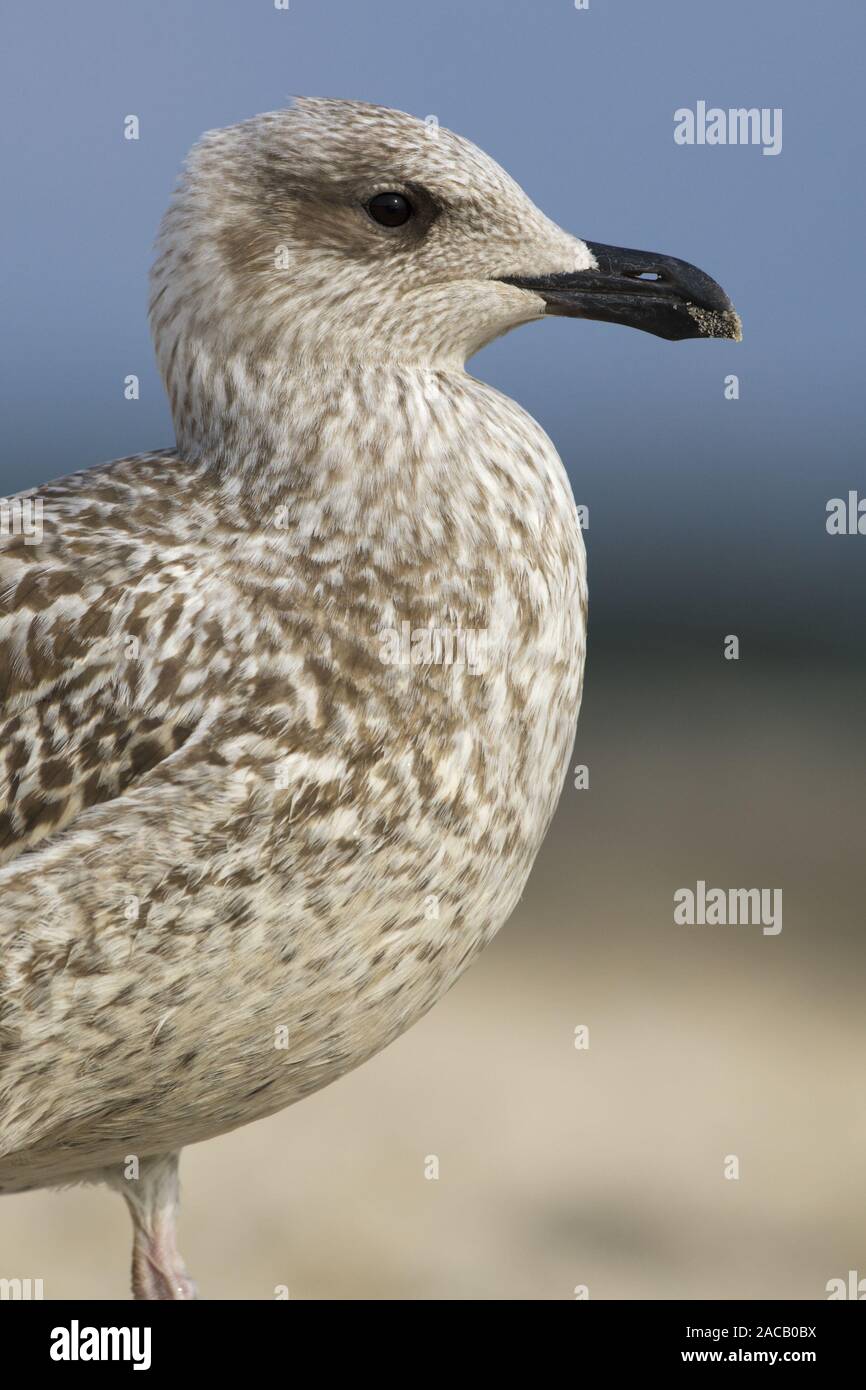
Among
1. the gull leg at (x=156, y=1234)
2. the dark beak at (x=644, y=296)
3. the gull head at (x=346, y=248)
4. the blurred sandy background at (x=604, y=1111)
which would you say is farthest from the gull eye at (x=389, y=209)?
the blurred sandy background at (x=604, y=1111)

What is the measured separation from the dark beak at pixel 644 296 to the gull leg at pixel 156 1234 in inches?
76.7

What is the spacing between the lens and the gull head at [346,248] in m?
3.15

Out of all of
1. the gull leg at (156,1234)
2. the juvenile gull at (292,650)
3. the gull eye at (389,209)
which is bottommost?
the gull leg at (156,1234)

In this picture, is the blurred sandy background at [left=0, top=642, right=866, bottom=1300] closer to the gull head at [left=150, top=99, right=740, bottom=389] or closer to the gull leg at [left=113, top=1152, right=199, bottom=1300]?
the gull leg at [left=113, top=1152, right=199, bottom=1300]

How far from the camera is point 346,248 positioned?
10.4 feet

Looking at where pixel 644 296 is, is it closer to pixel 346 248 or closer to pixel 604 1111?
pixel 346 248

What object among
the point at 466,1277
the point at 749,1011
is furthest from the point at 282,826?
the point at 749,1011

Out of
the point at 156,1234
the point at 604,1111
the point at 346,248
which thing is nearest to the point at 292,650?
the point at 346,248

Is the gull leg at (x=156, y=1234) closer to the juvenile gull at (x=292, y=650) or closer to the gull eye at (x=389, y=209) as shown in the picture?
the juvenile gull at (x=292, y=650)

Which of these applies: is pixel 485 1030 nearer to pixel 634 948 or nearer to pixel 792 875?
pixel 634 948

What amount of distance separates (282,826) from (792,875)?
1321 centimetres

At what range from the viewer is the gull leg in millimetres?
3803

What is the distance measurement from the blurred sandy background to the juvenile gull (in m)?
3.33

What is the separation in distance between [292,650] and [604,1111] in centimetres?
864
